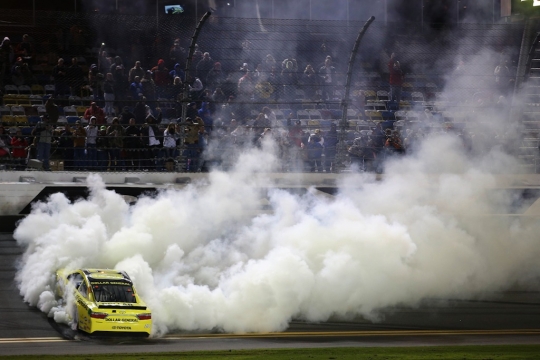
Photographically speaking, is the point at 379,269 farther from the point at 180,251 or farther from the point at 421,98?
the point at 421,98

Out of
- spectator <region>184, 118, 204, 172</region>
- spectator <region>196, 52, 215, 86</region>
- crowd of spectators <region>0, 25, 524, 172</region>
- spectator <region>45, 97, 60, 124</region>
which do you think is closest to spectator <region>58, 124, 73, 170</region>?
crowd of spectators <region>0, 25, 524, 172</region>

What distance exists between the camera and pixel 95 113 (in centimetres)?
2039

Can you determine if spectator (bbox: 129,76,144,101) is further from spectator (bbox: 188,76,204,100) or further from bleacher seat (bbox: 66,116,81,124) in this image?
bleacher seat (bbox: 66,116,81,124)

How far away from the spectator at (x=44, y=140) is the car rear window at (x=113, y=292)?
501cm

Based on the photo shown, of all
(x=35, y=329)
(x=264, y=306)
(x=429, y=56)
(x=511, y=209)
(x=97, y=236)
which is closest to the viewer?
(x=35, y=329)

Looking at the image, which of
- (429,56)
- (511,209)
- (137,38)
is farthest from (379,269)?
(137,38)

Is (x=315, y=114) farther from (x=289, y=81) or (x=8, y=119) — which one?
(x=8, y=119)

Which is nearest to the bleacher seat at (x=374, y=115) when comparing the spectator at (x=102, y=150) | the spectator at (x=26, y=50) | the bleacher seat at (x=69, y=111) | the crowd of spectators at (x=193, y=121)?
the crowd of spectators at (x=193, y=121)

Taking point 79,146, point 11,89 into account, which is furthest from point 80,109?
point 11,89

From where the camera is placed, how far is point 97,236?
56.6 ft

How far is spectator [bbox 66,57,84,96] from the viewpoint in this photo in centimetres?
2147

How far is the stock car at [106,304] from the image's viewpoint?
14.5m

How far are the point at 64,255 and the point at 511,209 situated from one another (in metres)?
9.96

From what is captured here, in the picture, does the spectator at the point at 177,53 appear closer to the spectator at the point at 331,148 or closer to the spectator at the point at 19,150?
the spectator at the point at 331,148
